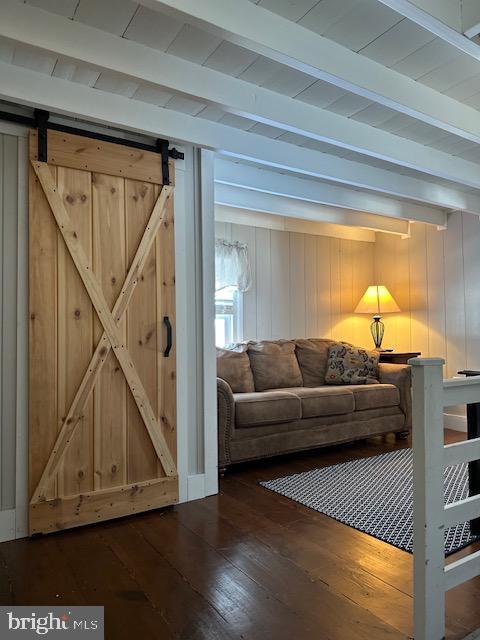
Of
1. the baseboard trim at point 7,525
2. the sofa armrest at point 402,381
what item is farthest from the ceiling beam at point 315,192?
the baseboard trim at point 7,525

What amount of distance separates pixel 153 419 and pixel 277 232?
2909 mm

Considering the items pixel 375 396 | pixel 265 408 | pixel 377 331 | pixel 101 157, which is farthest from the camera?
pixel 377 331

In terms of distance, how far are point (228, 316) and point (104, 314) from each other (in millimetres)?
2175

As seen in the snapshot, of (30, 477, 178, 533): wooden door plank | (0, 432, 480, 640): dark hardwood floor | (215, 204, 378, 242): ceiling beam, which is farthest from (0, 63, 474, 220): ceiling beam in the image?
(0, 432, 480, 640): dark hardwood floor

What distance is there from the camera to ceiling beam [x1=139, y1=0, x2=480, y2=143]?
5.66 ft

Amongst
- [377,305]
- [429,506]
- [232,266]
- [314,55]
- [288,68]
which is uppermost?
[288,68]

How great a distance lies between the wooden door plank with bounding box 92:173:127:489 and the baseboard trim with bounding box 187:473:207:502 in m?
0.43

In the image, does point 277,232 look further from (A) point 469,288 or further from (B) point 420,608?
(B) point 420,608

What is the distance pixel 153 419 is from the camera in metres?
2.71

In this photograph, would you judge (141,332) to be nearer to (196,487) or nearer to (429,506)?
(196,487)

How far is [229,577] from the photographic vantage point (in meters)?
1.88

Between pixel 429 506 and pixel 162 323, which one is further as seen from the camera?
pixel 162 323

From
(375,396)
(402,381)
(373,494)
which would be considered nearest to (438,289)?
(402,381)

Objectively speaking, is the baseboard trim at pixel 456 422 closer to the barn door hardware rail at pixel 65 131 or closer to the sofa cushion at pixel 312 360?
the sofa cushion at pixel 312 360
